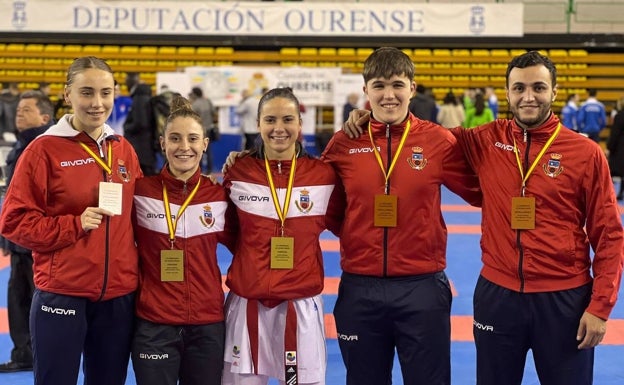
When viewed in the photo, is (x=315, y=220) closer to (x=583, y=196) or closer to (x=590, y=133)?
(x=583, y=196)

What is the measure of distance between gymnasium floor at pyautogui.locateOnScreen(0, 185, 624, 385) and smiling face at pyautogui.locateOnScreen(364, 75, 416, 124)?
2265 mm

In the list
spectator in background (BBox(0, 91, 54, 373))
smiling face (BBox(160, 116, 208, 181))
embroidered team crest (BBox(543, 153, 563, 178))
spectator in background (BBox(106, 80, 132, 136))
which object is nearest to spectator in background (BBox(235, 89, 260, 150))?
spectator in background (BBox(106, 80, 132, 136))

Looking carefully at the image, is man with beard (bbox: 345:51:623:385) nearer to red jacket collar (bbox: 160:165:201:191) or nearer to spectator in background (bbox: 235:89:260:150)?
red jacket collar (bbox: 160:165:201:191)

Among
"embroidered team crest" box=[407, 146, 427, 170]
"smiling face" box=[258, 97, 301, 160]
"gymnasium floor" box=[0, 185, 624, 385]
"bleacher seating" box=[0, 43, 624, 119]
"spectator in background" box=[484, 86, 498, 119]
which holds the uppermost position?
"bleacher seating" box=[0, 43, 624, 119]

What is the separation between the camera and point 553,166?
10.8ft

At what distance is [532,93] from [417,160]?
62 centimetres

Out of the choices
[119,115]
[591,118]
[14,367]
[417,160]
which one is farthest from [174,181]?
[591,118]

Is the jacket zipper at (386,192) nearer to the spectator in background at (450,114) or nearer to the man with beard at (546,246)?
the man with beard at (546,246)

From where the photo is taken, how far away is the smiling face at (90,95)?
3285mm

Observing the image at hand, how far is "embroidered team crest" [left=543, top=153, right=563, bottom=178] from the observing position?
3285 millimetres

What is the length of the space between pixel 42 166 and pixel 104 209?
14.1 inches

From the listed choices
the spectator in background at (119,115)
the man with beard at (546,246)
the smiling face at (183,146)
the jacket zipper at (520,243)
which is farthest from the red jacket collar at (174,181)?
the spectator in background at (119,115)

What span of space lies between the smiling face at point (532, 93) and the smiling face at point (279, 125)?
1.05 metres

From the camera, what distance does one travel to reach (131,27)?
686 inches
